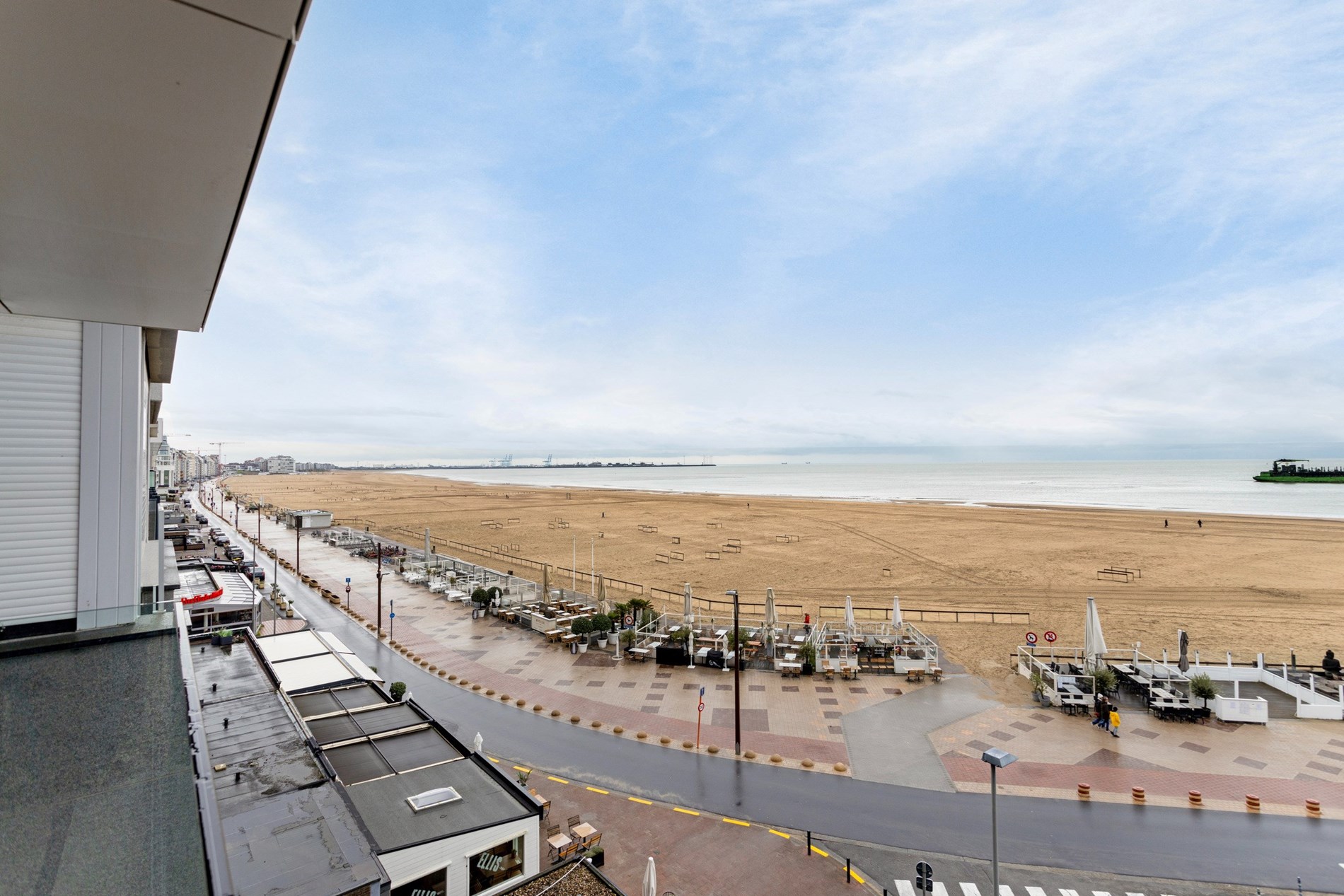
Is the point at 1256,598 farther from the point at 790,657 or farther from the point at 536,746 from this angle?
the point at 536,746

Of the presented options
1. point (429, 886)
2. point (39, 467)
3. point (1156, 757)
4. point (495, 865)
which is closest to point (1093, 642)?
point (1156, 757)

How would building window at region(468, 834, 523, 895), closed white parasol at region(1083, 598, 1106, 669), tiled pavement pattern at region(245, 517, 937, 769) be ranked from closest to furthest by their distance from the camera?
building window at region(468, 834, 523, 895)
tiled pavement pattern at region(245, 517, 937, 769)
closed white parasol at region(1083, 598, 1106, 669)

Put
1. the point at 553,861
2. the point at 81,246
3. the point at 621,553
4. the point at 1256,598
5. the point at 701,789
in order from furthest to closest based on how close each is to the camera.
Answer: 1. the point at 621,553
2. the point at 1256,598
3. the point at 701,789
4. the point at 553,861
5. the point at 81,246

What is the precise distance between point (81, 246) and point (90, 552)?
752 centimetres

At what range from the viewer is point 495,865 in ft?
31.9

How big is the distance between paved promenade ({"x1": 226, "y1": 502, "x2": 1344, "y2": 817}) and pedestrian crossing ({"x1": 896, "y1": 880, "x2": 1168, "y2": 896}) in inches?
134

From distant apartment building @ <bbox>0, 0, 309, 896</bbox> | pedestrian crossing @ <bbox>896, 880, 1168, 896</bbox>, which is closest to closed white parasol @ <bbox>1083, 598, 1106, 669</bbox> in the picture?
pedestrian crossing @ <bbox>896, 880, 1168, 896</bbox>

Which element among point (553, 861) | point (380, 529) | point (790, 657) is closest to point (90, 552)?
point (553, 861)

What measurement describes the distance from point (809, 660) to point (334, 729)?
15286 millimetres

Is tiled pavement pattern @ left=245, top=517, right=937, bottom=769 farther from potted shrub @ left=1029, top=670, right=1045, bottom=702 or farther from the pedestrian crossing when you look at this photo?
the pedestrian crossing

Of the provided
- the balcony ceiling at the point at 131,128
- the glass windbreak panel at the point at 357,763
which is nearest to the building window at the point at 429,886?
the glass windbreak panel at the point at 357,763

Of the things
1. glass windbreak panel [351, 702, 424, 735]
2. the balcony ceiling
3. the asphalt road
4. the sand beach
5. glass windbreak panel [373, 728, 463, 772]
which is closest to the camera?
the balcony ceiling

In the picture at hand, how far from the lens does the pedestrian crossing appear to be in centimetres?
1049

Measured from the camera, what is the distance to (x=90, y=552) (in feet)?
30.5
